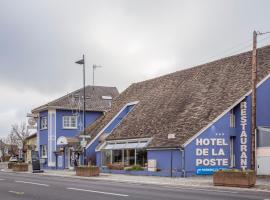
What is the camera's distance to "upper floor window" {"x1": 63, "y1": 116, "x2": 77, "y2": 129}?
181 ft

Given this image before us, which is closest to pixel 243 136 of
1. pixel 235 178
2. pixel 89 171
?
pixel 235 178

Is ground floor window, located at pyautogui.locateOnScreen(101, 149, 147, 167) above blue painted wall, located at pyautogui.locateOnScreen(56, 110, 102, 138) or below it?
below

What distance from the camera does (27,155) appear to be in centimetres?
7388

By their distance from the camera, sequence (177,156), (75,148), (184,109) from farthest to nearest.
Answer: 1. (75,148)
2. (184,109)
3. (177,156)

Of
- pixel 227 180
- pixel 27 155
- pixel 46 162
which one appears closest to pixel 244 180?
pixel 227 180

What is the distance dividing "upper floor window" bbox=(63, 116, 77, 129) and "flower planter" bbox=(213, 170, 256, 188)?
104ft

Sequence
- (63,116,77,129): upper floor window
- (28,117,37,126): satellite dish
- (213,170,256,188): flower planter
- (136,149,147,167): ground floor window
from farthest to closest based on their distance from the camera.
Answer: (63,116,77,129): upper floor window
(28,117,37,126): satellite dish
(136,149,147,167): ground floor window
(213,170,256,188): flower planter

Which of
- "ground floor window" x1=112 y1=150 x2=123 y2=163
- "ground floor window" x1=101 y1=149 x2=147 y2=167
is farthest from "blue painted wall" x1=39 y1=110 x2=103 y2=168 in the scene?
"ground floor window" x1=112 y1=150 x2=123 y2=163

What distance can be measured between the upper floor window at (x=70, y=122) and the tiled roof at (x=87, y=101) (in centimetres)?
149

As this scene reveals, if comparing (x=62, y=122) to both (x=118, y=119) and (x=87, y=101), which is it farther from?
(x=118, y=119)

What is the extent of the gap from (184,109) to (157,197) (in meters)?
21.0

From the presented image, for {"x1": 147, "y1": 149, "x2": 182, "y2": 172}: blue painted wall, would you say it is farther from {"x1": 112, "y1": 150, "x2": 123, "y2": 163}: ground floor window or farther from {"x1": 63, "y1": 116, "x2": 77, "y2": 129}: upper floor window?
{"x1": 63, "y1": 116, "x2": 77, "y2": 129}: upper floor window

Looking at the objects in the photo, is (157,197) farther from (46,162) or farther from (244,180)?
(46,162)

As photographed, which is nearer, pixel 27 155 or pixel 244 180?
pixel 244 180
